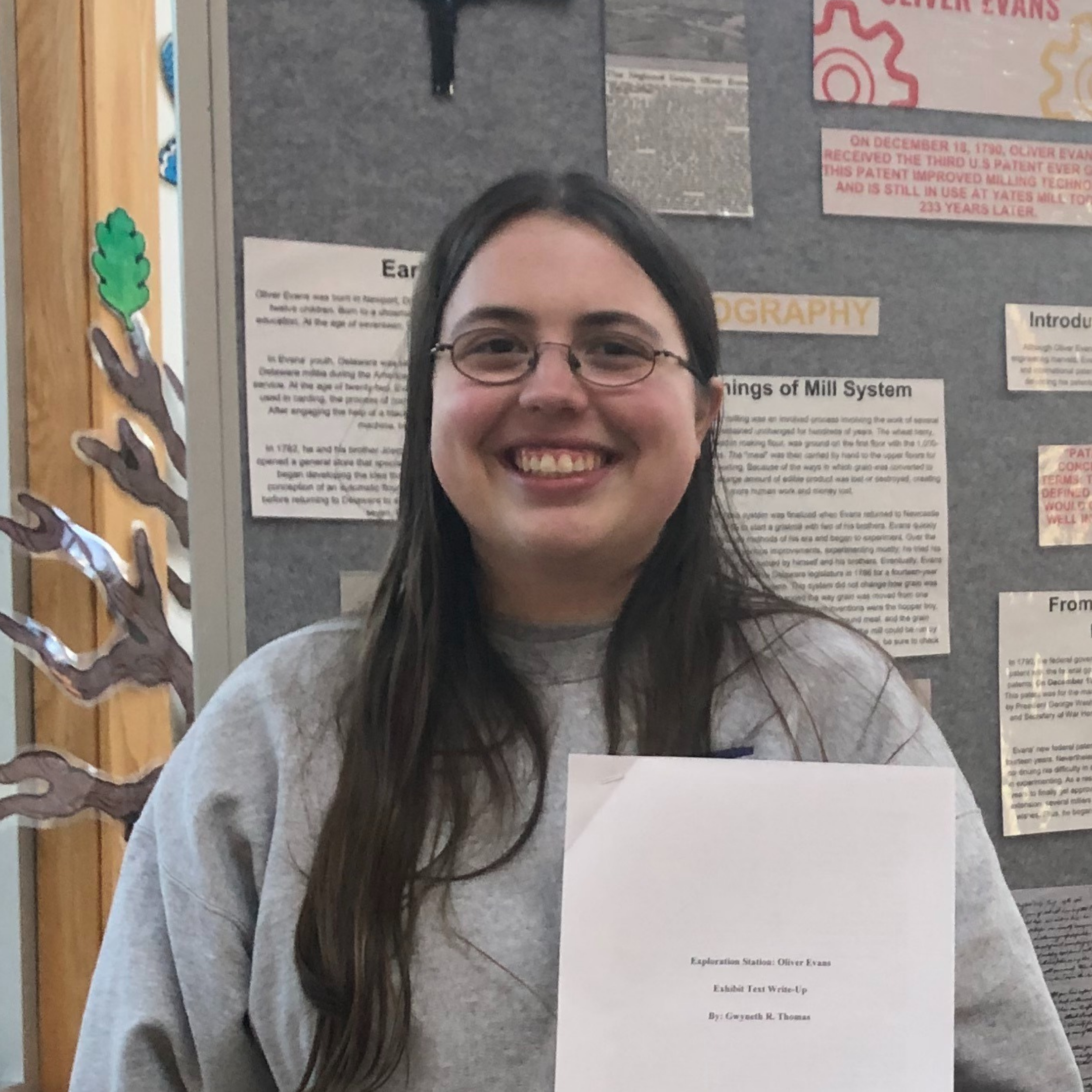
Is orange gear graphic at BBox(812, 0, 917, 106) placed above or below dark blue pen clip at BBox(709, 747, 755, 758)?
above

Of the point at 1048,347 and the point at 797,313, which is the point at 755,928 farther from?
the point at 1048,347

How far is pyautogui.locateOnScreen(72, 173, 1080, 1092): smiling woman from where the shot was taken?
55 cm

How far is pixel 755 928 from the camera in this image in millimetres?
527

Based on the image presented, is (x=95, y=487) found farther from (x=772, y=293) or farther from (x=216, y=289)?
(x=772, y=293)

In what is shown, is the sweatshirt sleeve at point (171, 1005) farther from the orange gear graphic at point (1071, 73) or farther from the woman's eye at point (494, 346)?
the orange gear graphic at point (1071, 73)

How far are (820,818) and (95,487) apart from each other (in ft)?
4.34

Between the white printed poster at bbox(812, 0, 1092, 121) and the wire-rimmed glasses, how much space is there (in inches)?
14.8

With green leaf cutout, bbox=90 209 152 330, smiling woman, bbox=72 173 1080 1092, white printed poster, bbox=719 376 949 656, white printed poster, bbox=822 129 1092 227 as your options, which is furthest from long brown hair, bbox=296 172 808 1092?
green leaf cutout, bbox=90 209 152 330

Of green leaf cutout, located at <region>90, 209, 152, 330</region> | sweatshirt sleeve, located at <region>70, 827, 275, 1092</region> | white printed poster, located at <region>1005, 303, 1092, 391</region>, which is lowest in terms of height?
sweatshirt sleeve, located at <region>70, 827, 275, 1092</region>

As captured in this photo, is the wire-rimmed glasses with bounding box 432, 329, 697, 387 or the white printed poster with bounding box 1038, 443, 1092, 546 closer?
the wire-rimmed glasses with bounding box 432, 329, 697, 387

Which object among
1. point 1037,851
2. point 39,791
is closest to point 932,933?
point 1037,851

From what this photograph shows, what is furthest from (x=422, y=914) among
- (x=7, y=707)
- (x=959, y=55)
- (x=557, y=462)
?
(x=7, y=707)

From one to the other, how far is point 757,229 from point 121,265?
1.10 m

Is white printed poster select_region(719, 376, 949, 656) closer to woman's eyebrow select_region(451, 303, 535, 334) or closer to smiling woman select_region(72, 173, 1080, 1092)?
smiling woman select_region(72, 173, 1080, 1092)
